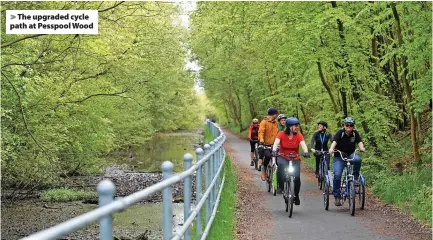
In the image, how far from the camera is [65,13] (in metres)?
15.3

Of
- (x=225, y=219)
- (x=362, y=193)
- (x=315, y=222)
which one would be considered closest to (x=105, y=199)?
(x=225, y=219)

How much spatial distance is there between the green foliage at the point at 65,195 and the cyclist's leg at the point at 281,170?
31.3 feet

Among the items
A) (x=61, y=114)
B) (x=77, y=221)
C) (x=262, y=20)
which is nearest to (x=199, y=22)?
(x=262, y=20)

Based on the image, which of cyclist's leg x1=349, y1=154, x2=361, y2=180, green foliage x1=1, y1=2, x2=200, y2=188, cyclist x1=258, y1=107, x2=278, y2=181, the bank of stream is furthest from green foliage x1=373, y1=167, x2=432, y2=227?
green foliage x1=1, y1=2, x2=200, y2=188

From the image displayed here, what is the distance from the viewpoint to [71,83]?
67.2 feet

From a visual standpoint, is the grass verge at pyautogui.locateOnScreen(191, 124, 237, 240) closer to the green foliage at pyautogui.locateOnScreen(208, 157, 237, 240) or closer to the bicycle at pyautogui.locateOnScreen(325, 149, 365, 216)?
the green foliage at pyautogui.locateOnScreen(208, 157, 237, 240)

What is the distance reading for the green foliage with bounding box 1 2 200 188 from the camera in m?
15.5

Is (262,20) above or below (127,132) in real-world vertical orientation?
above

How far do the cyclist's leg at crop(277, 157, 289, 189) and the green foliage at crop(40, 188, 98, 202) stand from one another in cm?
954

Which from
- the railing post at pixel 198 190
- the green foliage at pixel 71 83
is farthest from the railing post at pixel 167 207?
the green foliage at pixel 71 83

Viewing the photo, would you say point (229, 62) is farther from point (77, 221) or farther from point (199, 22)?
point (77, 221)

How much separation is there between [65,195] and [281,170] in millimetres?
10309

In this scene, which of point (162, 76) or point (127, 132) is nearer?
point (127, 132)

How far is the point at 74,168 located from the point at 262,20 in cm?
1120
